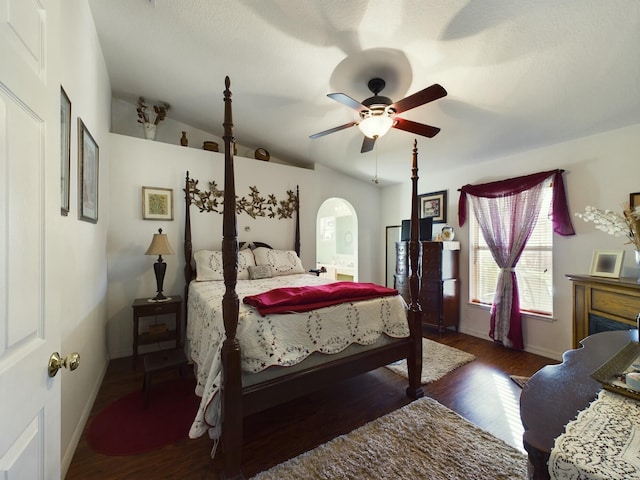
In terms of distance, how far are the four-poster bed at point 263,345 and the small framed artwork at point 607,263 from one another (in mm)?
1797

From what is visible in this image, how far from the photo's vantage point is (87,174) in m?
2.13

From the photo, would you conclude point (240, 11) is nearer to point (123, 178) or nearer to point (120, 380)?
point (123, 178)

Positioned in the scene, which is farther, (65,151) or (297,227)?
(297,227)

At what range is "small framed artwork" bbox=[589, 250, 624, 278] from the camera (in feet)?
8.14

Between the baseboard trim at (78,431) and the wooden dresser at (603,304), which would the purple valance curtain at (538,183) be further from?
the baseboard trim at (78,431)

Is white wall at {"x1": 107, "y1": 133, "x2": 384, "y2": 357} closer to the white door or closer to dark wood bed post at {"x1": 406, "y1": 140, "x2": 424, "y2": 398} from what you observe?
dark wood bed post at {"x1": 406, "y1": 140, "x2": 424, "y2": 398}

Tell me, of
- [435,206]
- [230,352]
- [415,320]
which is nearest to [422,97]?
[415,320]

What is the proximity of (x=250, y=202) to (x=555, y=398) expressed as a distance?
377cm

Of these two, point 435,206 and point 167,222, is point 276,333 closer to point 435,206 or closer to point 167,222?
point 167,222

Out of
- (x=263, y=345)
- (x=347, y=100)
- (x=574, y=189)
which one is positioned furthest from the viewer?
(x=574, y=189)

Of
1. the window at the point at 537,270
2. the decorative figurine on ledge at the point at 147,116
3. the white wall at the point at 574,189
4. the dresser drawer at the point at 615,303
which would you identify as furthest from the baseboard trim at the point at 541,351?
the decorative figurine on ledge at the point at 147,116

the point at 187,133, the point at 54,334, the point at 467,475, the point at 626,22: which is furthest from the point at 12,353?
the point at 187,133

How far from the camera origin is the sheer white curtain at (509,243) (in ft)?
10.5

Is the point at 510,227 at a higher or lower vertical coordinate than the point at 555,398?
higher
